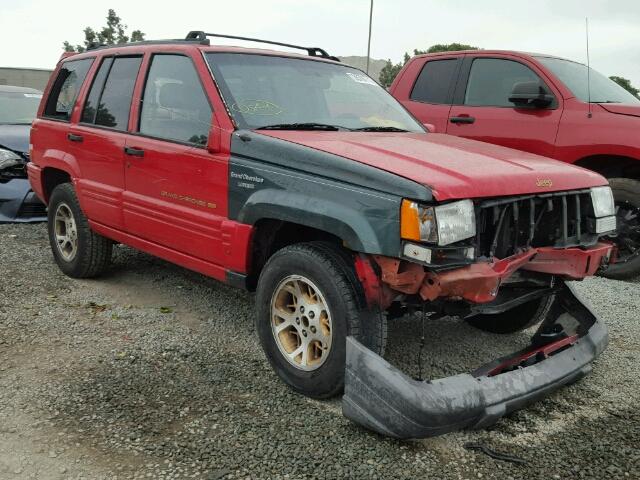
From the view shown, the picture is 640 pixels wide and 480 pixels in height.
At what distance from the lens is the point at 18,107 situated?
27.2 ft

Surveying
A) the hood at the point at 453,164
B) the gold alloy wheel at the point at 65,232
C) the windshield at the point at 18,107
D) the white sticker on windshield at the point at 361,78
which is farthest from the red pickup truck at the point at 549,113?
the windshield at the point at 18,107

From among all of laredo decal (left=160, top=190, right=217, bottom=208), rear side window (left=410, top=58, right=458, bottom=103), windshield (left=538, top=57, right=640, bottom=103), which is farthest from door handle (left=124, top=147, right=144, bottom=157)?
windshield (left=538, top=57, right=640, bottom=103)

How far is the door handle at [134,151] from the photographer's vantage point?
4.11 metres

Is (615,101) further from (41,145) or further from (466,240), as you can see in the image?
(41,145)

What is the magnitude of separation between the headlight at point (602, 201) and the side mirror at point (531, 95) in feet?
7.63

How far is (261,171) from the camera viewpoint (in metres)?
3.33

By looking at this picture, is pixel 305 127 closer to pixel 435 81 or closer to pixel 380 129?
pixel 380 129

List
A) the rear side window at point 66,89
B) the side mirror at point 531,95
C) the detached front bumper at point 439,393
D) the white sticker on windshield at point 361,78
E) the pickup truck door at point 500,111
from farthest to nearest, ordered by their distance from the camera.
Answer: the pickup truck door at point 500,111 < the side mirror at point 531,95 < the rear side window at point 66,89 < the white sticker on windshield at point 361,78 < the detached front bumper at point 439,393

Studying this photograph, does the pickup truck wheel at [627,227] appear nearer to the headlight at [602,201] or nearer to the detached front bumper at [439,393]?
the headlight at [602,201]

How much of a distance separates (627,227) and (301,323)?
366 centimetres

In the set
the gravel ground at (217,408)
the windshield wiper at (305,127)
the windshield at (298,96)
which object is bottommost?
the gravel ground at (217,408)

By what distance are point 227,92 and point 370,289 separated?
1551mm

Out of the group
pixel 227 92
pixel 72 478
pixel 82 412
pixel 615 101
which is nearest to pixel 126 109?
pixel 227 92

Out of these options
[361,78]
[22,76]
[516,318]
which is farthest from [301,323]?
[22,76]
